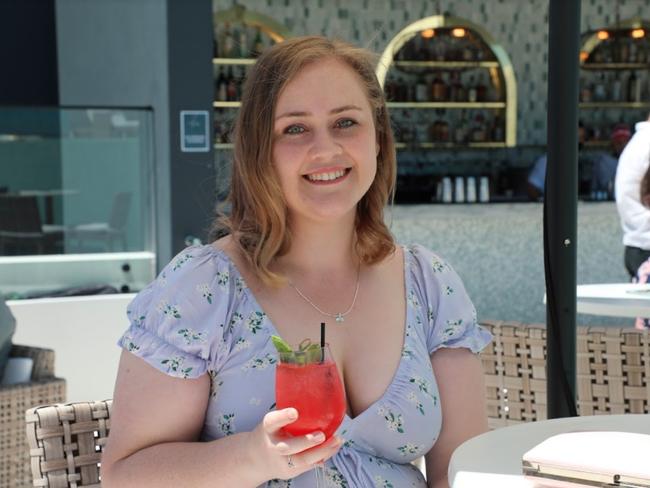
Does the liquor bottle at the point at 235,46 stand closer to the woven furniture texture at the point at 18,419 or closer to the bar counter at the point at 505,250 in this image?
the bar counter at the point at 505,250

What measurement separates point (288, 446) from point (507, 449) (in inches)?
13.7

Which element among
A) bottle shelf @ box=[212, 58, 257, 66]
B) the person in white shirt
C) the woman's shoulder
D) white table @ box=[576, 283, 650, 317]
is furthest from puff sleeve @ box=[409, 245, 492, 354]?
bottle shelf @ box=[212, 58, 257, 66]

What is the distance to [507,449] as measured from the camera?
4.83ft

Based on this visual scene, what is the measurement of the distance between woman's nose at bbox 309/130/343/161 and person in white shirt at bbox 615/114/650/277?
10.1 ft

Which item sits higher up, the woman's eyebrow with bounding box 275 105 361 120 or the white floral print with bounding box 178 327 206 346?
the woman's eyebrow with bounding box 275 105 361 120

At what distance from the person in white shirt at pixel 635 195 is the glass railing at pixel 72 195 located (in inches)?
88.7

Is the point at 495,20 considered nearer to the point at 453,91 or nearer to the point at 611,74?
the point at 453,91

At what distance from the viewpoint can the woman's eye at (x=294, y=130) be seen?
168 centimetres

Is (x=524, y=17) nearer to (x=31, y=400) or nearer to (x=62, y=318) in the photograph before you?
(x=62, y=318)

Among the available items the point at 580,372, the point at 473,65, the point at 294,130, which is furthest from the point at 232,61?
the point at 294,130

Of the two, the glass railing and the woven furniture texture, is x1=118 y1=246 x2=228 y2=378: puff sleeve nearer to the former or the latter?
the woven furniture texture

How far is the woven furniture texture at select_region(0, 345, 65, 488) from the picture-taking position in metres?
3.22

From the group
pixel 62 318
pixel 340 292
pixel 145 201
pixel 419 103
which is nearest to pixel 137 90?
pixel 145 201

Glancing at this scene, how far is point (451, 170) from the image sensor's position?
1052 centimetres
